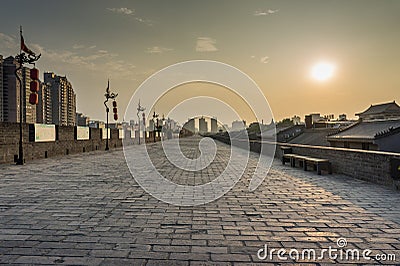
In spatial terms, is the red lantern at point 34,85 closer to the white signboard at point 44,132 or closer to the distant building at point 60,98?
the white signboard at point 44,132

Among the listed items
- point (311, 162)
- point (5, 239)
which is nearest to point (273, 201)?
point (5, 239)

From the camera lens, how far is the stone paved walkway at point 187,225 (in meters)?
3.23

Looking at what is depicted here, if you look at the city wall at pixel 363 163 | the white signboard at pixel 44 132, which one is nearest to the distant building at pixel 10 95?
the white signboard at pixel 44 132

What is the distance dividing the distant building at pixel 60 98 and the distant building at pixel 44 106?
144 cm

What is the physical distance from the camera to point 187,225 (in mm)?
4352

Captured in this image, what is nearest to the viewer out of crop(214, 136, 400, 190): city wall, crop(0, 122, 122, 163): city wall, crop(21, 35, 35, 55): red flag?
crop(214, 136, 400, 190): city wall

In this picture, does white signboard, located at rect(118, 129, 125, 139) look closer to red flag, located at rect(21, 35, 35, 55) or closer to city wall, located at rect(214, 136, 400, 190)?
red flag, located at rect(21, 35, 35, 55)

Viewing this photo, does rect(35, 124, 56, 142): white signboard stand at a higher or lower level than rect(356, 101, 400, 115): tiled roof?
lower

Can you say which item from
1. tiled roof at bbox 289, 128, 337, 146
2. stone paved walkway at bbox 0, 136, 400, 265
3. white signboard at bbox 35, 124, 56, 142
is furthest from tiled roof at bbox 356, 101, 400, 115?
stone paved walkway at bbox 0, 136, 400, 265

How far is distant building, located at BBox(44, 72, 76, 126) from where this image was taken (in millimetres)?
33281

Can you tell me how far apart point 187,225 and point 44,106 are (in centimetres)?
2820

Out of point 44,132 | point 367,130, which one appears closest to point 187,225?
point 44,132

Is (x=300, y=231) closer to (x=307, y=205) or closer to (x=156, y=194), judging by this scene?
(x=307, y=205)

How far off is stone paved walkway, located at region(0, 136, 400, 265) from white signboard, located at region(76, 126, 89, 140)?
15.0 metres
